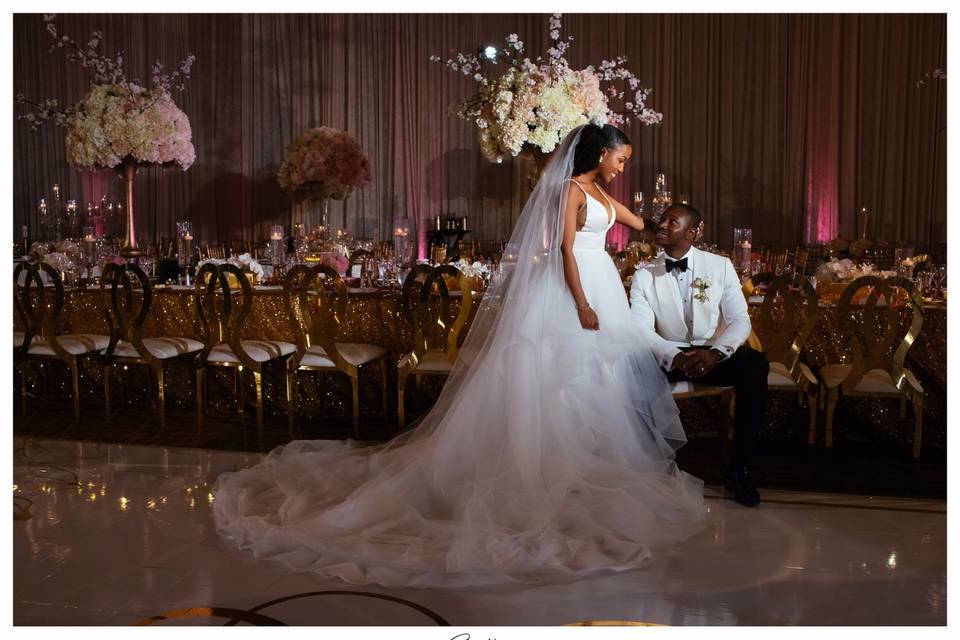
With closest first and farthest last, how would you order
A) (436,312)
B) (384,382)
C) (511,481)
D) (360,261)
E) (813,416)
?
1. (511,481)
2. (813,416)
3. (436,312)
4. (384,382)
5. (360,261)

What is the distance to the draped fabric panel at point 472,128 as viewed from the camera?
8758 millimetres

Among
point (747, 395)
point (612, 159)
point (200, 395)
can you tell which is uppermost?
point (612, 159)

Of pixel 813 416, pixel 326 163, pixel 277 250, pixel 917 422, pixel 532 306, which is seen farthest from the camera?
pixel 326 163

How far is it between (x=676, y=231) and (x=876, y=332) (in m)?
1.13

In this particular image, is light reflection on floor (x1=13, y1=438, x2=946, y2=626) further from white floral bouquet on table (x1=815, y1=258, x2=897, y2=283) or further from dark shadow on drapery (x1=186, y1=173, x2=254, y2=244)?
dark shadow on drapery (x1=186, y1=173, x2=254, y2=244)

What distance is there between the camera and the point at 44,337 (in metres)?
5.23

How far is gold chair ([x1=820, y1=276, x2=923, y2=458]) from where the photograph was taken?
4.00 m

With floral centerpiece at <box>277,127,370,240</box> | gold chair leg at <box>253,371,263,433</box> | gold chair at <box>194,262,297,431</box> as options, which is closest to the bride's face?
gold chair at <box>194,262,297,431</box>

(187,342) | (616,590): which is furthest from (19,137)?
(616,590)

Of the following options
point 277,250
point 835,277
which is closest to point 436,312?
point 277,250

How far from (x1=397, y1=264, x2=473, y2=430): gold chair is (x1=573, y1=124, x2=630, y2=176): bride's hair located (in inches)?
35.9

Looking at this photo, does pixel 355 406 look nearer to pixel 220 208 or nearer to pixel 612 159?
pixel 612 159

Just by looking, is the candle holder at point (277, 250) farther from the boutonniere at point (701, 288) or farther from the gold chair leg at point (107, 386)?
the boutonniere at point (701, 288)

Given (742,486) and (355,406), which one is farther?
(355,406)
